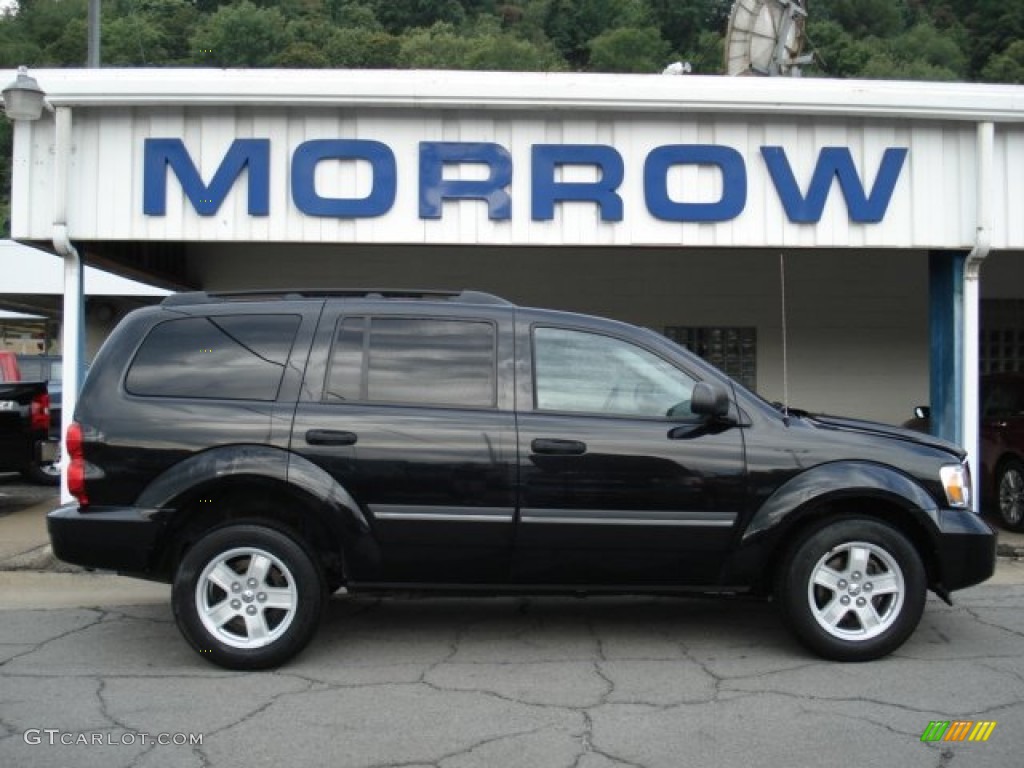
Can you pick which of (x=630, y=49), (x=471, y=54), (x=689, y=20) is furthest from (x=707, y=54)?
(x=471, y=54)

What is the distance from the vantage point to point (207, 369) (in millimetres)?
5156

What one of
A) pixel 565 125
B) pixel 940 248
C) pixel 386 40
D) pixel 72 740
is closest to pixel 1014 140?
pixel 940 248

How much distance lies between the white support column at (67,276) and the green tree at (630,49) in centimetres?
4829

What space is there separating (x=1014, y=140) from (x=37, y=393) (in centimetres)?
1007

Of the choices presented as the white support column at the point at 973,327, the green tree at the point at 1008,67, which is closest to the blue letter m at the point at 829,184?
the white support column at the point at 973,327

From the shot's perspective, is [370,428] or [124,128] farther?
[124,128]

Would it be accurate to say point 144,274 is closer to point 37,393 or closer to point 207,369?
point 37,393

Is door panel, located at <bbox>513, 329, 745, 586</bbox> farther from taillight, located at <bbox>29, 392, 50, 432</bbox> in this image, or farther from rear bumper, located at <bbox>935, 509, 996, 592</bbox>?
taillight, located at <bbox>29, 392, 50, 432</bbox>

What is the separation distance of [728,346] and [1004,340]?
378 cm

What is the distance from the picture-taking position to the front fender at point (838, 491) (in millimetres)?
5027

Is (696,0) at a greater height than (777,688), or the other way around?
(696,0)

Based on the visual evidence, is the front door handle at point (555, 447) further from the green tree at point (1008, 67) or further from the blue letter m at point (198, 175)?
the green tree at point (1008, 67)

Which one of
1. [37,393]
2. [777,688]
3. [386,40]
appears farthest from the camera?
[386,40]

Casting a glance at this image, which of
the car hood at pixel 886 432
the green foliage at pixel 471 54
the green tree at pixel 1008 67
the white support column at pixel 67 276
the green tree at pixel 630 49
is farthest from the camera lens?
the green foliage at pixel 471 54
